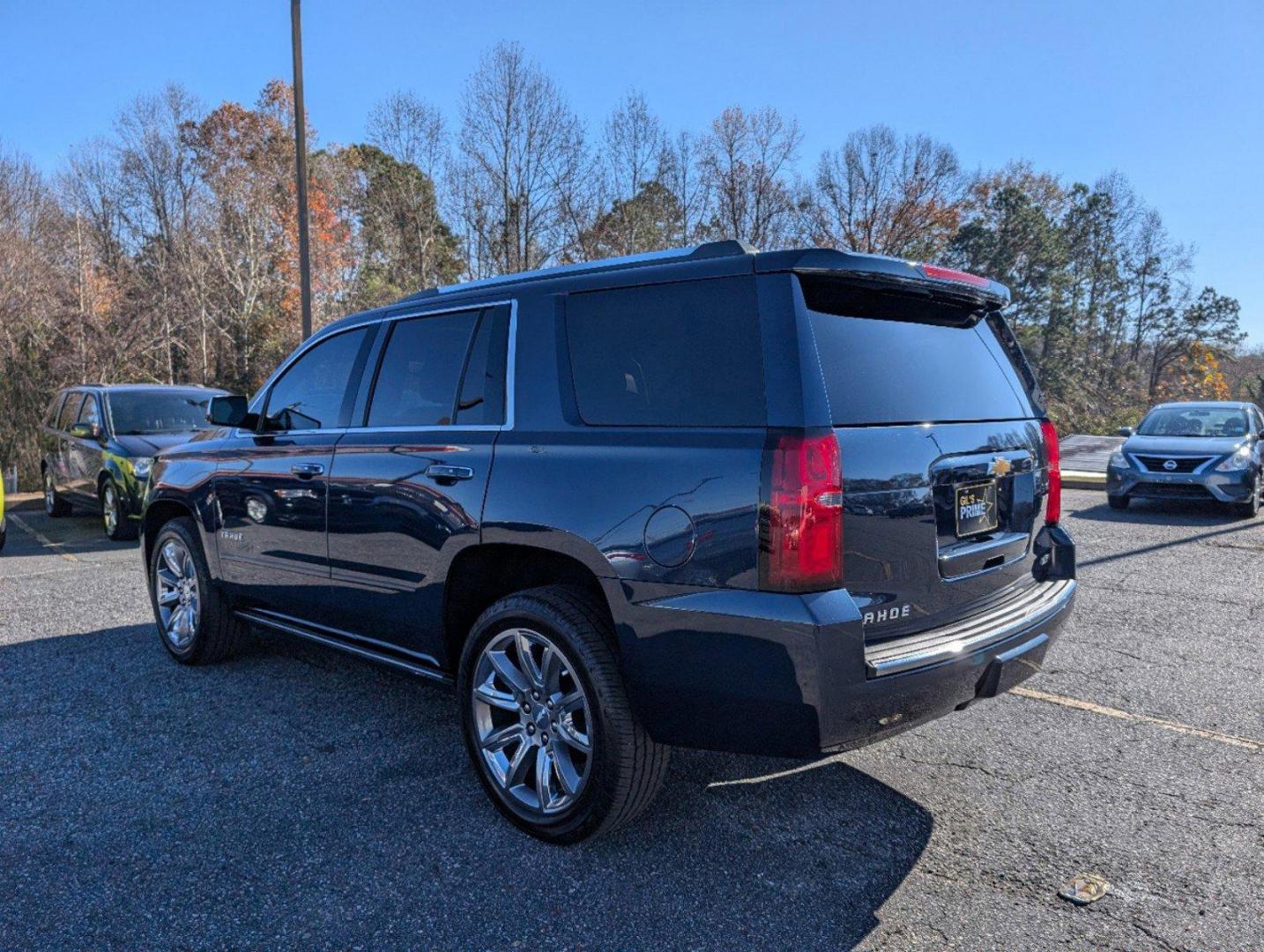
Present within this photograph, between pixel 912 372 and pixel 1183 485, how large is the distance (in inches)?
406

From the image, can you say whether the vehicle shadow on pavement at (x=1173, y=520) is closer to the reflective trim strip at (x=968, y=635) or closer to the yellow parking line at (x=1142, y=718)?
the yellow parking line at (x=1142, y=718)

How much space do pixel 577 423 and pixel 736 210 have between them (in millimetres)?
34361

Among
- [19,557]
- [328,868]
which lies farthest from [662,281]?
[19,557]

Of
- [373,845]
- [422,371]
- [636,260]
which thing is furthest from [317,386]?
[373,845]

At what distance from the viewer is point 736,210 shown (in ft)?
116

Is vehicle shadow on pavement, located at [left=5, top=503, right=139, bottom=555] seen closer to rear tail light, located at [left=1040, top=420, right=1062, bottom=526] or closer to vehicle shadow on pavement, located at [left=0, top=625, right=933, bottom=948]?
vehicle shadow on pavement, located at [left=0, top=625, right=933, bottom=948]

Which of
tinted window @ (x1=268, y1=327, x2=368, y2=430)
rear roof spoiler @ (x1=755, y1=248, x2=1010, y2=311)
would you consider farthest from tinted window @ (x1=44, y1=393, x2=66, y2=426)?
rear roof spoiler @ (x1=755, y1=248, x2=1010, y2=311)

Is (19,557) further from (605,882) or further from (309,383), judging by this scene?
(605,882)

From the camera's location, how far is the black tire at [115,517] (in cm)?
939

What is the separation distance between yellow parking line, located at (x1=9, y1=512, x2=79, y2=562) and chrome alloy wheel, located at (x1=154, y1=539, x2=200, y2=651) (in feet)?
13.7

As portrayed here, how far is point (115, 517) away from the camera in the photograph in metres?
9.52

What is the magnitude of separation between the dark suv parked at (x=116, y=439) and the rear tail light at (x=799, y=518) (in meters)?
8.34

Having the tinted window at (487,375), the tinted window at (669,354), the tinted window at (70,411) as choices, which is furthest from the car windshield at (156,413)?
the tinted window at (669,354)

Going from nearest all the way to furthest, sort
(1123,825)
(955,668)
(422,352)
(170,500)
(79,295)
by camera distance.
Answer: (955,668), (1123,825), (422,352), (170,500), (79,295)
